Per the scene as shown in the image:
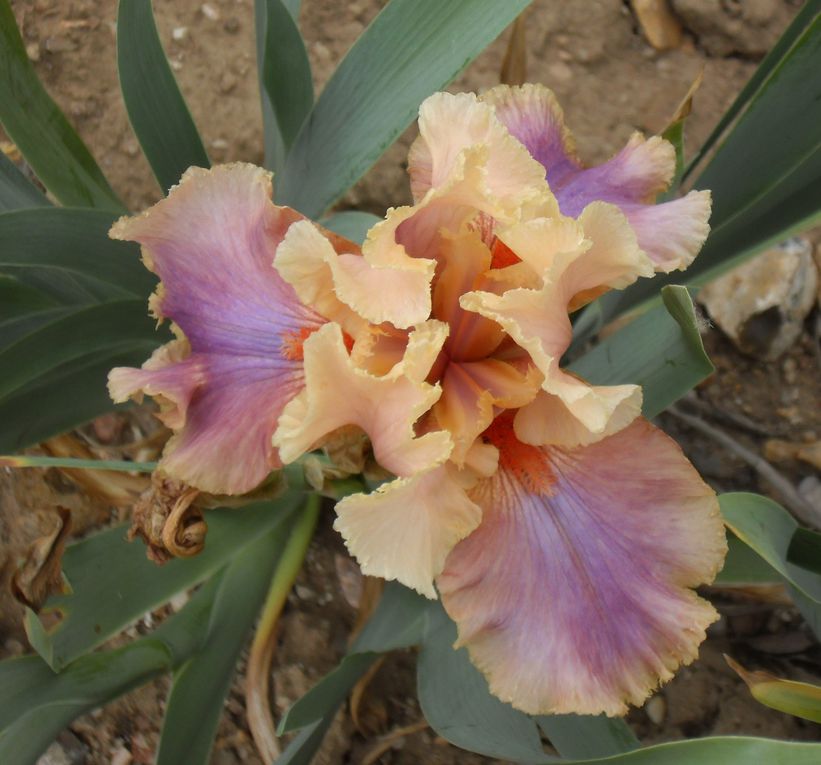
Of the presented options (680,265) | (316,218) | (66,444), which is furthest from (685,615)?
(66,444)

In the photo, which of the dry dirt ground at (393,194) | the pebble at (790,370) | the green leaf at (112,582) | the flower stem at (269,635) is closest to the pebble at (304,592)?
the dry dirt ground at (393,194)

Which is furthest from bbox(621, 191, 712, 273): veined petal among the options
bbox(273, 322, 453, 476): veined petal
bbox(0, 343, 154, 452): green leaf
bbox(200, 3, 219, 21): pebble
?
bbox(200, 3, 219, 21): pebble

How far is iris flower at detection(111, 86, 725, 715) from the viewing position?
97 centimetres

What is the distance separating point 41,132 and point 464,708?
1.23 meters

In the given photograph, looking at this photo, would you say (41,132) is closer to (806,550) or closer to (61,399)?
(61,399)

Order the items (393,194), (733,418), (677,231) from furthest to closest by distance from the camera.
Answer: (393,194)
(733,418)
(677,231)

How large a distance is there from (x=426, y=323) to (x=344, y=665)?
55cm

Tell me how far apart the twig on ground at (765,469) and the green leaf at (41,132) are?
4.86 feet

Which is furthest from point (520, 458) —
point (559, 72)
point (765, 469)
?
point (559, 72)

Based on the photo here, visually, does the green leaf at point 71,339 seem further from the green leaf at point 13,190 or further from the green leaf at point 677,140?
the green leaf at point 677,140

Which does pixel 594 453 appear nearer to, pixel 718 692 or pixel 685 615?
pixel 685 615

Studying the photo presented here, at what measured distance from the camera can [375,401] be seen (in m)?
0.99

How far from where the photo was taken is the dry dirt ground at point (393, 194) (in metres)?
1.93

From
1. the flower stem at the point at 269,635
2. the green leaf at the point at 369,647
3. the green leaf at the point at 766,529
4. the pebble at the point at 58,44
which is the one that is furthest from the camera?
the pebble at the point at 58,44
